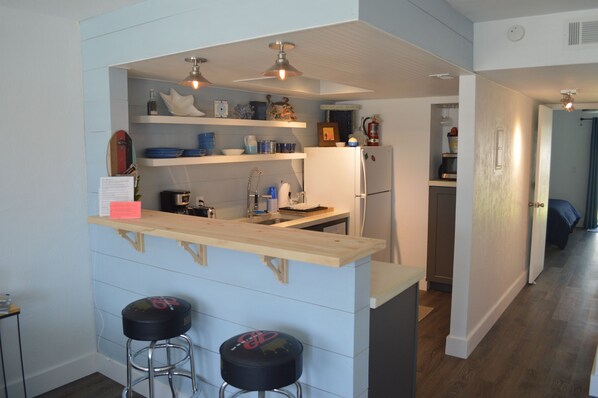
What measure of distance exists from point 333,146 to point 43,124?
3102 mm

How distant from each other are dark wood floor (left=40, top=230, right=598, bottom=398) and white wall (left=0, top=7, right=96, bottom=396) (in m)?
0.31

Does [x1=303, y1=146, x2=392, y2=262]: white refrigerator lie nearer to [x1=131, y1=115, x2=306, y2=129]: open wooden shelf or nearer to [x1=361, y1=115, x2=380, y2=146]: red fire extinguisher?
[x1=361, y1=115, x2=380, y2=146]: red fire extinguisher

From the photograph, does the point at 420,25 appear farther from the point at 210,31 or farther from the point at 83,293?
the point at 83,293

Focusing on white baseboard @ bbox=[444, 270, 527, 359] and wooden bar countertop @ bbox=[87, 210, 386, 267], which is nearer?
wooden bar countertop @ bbox=[87, 210, 386, 267]

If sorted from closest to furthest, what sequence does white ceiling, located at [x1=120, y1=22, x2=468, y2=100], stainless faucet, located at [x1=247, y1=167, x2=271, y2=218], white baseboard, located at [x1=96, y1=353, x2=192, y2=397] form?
white ceiling, located at [x1=120, y1=22, x2=468, y2=100] < white baseboard, located at [x1=96, y1=353, x2=192, y2=397] < stainless faucet, located at [x1=247, y1=167, x2=271, y2=218]

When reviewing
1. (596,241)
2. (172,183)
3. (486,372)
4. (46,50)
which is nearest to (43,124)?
(46,50)

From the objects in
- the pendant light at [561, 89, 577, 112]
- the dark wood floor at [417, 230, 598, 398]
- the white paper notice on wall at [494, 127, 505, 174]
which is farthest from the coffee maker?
the pendant light at [561, 89, 577, 112]

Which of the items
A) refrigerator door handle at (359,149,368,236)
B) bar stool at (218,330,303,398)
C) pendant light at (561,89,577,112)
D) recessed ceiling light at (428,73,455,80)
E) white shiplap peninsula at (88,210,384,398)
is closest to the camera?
bar stool at (218,330,303,398)

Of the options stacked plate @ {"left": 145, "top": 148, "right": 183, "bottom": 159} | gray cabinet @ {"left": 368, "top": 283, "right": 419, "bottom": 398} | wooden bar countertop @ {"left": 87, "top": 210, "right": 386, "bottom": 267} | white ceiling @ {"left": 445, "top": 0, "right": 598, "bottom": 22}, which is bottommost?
gray cabinet @ {"left": 368, "top": 283, "right": 419, "bottom": 398}

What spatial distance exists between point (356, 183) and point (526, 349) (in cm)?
215

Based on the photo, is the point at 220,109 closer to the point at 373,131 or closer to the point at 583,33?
the point at 373,131

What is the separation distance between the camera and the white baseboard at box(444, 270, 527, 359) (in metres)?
3.81

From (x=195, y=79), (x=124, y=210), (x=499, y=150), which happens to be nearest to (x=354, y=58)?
(x=195, y=79)

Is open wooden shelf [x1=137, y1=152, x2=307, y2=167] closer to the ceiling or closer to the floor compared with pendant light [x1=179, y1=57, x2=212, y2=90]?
closer to the floor
